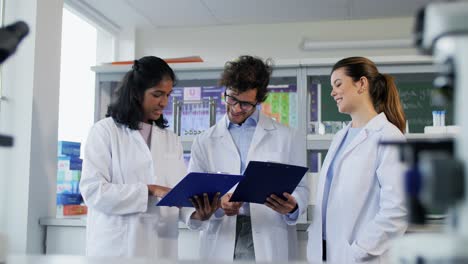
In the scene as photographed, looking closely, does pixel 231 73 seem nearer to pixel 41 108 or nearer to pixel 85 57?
pixel 41 108

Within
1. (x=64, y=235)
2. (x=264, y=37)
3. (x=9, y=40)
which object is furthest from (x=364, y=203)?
(x=264, y=37)

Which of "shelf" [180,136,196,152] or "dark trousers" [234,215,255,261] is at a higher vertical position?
"shelf" [180,136,196,152]

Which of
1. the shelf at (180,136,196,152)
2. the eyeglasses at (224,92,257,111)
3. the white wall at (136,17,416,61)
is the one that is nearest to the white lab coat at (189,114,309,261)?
the eyeglasses at (224,92,257,111)

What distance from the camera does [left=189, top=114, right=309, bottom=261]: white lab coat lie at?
210 centimetres

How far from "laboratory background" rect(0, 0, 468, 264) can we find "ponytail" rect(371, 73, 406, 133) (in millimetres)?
165

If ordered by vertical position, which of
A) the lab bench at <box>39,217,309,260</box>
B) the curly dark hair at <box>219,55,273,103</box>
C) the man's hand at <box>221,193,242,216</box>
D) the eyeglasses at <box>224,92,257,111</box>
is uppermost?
the curly dark hair at <box>219,55,273,103</box>

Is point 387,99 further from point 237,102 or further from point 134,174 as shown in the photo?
point 134,174

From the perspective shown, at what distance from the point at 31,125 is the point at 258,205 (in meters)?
1.27

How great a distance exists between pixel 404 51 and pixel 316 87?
6.68ft

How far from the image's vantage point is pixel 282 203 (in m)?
2.01

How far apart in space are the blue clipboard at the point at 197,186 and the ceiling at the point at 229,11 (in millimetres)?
2851

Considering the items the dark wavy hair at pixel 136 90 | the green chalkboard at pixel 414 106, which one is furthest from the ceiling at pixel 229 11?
the dark wavy hair at pixel 136 90

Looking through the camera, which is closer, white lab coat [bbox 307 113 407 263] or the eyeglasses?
white lab coat [bbox 307 113 407 263]

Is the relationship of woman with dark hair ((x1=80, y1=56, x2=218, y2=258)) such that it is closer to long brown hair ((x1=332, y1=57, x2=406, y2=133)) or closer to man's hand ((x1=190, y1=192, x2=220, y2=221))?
man's hand ((x1=190, y1=192, x2=220, y2=221))
